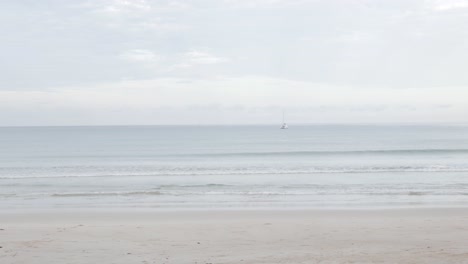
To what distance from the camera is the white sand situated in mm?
8047

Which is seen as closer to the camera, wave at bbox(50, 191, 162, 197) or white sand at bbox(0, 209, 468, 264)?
white sand at bbox(0, 209, 468, 264)

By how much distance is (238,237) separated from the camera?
9.91 m

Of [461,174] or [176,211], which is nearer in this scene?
[176,211]

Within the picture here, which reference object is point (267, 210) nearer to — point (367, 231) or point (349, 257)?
point (367, 231)

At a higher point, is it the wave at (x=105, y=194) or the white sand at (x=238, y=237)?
the white sand at (x=238, y=237)

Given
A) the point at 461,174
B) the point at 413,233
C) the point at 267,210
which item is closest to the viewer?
the point at 413,233

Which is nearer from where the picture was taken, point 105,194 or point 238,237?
point 238,237

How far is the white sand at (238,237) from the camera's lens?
8.05 meters

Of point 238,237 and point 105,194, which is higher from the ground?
point 238,237

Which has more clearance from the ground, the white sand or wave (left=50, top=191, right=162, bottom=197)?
the white sand

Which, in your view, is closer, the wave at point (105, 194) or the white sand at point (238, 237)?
the white sand at point (238, 237)

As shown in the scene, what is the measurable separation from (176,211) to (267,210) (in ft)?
8.58

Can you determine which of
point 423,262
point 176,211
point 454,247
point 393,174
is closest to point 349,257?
point 423,262

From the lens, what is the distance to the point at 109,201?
16469 mm
